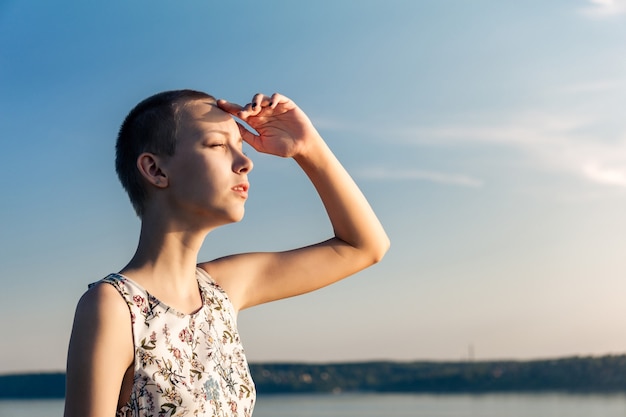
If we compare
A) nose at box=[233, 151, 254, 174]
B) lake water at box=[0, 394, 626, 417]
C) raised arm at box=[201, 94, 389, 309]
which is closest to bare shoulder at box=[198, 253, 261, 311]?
raised arm at box=[201, 94, 389, 309]

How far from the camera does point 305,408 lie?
36062mm

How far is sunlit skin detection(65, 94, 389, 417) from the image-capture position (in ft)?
6.66

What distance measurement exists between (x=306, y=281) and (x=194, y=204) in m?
0.53

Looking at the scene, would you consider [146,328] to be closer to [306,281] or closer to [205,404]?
[205,404]

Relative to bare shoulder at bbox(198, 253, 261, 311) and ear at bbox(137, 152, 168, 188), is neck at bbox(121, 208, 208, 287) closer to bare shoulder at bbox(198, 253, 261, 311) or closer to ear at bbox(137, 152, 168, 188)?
ear at bbox(137, 152, 168, 188)

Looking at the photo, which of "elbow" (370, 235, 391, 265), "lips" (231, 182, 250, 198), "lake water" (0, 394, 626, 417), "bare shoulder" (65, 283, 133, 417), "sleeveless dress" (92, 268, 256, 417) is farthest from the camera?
"lake water" (0, 394, 626, 417)

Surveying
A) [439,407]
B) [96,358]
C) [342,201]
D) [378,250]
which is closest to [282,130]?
[342,201]

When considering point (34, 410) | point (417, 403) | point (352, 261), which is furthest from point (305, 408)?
point (352, 261)

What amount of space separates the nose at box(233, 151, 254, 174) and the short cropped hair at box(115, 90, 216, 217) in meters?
0.16

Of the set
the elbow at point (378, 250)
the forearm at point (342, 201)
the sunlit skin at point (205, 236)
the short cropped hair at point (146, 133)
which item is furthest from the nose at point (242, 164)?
the elbow at point (378, 250)

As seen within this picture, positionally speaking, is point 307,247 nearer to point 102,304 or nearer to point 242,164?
point 242,164

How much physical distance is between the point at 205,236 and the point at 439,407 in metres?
35.2

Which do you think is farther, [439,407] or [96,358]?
[439,407]

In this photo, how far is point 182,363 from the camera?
218 cm
